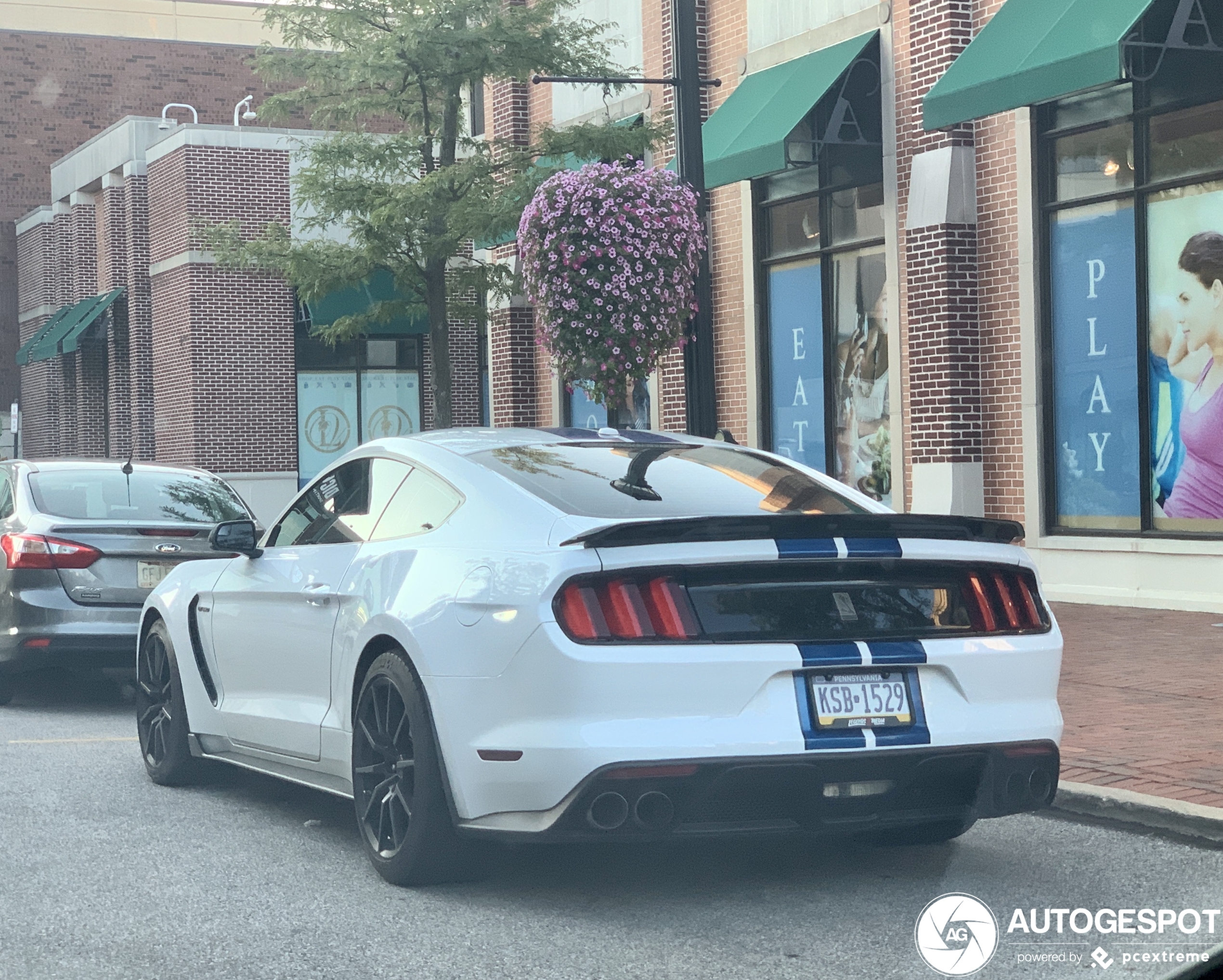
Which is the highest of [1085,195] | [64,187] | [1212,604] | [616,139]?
[64,187]

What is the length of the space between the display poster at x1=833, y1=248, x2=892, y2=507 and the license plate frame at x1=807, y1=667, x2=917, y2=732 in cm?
1211

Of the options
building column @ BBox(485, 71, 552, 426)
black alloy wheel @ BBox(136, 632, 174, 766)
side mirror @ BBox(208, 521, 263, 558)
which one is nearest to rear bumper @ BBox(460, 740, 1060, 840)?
side mirror @ BBox(208, 521, 263, 558)

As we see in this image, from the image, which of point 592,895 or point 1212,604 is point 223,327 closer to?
point 1212,604

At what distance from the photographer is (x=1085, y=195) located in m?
14.9

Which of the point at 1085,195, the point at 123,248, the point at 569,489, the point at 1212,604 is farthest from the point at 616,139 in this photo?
the point at 123,248

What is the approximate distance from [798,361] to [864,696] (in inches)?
545

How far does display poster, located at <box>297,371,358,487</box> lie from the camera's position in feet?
113

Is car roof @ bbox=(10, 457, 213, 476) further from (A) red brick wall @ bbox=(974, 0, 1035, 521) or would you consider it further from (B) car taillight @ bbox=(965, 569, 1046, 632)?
(A) red brick wall @ bbox=(974, 0, 1035, 521)

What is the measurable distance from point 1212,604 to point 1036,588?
8558mm

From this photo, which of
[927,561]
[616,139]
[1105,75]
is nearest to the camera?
[927,561]

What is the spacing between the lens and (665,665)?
4.97m

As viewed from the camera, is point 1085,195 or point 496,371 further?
point 496,371

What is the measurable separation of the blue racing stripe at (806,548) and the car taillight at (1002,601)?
1.79 ft

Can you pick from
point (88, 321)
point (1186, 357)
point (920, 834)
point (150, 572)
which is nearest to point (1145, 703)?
point (920, 834)
